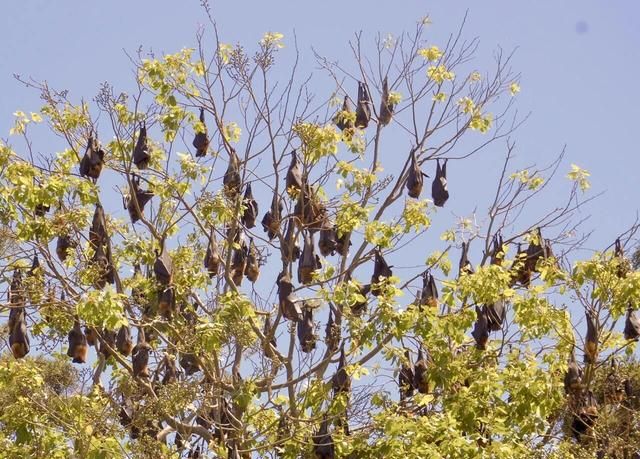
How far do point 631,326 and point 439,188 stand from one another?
3146mm

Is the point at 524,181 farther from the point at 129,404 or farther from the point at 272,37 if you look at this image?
the point at 129,404

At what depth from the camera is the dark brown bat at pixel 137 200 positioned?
14.4 meters

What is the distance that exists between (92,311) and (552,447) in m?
5.36

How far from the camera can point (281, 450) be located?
13.1 metres

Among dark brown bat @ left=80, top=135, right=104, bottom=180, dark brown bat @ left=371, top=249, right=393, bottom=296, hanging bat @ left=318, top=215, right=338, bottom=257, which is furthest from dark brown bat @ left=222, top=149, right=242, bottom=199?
dark brown bat @ left=371, top=249, right=393, bottom=296

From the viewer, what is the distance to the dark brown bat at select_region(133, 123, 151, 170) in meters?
14.6

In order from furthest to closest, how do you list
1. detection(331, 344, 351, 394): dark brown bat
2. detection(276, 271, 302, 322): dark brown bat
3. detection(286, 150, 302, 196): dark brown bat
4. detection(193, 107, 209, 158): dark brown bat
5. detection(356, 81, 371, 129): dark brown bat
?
detection(356, 81, 371, 129): dark brown bat → detection(193, 107, 209, 158): dark brown bat → detection(286, 150, 302, 196): dark brown bat → detection(276, 271, 302, 322): dark brown bat → detection(331, 344, 351, 394): dark brown bat

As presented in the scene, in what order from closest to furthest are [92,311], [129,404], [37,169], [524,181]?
[92,311] < [129,404] < [37,169] < [524,181]

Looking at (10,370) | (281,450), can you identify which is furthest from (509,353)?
(10,370)

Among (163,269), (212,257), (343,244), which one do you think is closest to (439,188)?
(343,244)

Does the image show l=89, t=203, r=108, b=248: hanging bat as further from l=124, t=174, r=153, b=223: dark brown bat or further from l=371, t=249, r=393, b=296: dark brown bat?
l=371, t=249, r=393, b=296: dark brown bat

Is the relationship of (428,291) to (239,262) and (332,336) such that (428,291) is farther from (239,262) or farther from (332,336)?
(239,262)

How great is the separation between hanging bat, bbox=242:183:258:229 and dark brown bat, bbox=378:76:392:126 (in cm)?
203

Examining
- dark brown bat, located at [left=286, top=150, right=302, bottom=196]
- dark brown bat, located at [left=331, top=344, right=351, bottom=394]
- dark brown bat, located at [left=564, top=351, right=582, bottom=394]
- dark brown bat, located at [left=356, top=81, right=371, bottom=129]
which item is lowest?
dark brown bat, located at [left=564, top=351, right=582, bottom=394]
